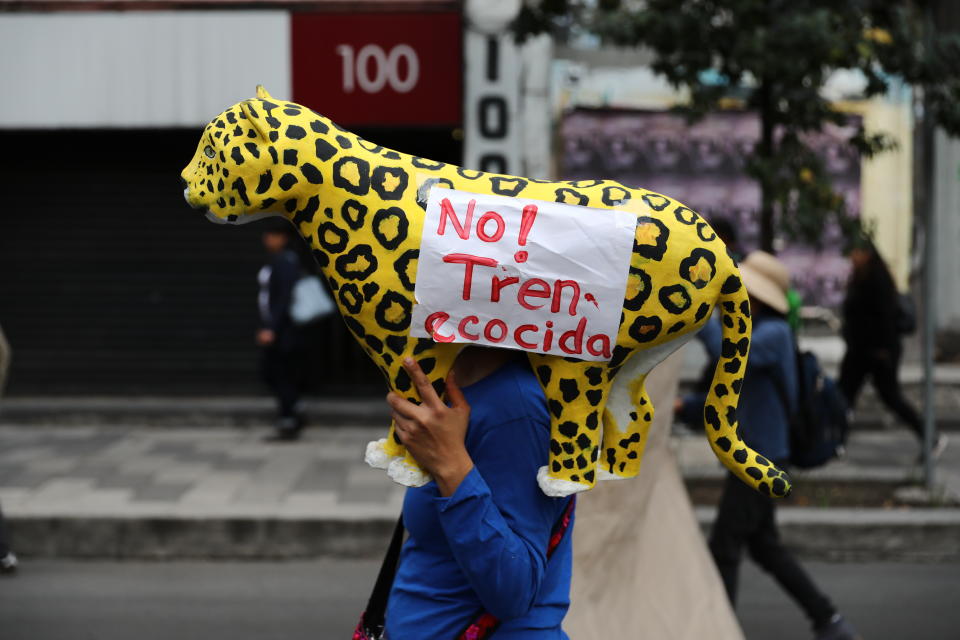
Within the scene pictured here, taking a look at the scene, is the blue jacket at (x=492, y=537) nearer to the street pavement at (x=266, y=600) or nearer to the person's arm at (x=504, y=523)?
the person's arm at (x=504, y=523)

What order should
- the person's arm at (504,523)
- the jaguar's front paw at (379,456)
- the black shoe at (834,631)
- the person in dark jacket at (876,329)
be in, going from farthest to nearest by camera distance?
the person in dark jacket at (876,329)
the black shoe at (834,631)
the jaguar's front paw at (379,456)
the person's arm at (504,523)

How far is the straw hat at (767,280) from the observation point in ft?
15.3

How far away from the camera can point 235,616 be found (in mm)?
5555

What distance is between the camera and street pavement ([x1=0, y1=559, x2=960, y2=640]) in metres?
5.37

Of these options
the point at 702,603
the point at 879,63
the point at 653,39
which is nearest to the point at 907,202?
the point at 879,63

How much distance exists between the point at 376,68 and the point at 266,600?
19.4 ft

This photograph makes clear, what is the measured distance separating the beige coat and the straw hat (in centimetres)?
99

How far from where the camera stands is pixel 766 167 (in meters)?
7.14

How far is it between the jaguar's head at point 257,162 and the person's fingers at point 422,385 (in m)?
0.36

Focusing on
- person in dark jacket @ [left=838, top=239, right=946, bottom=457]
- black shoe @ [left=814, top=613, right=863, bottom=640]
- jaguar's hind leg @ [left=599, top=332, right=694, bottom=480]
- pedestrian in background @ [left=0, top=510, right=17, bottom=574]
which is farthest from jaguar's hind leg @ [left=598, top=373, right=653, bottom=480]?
person in dark jacket @ [left=838, top=239, right=946, bottom=457]

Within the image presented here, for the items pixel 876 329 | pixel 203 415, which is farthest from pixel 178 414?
pixel 876 329

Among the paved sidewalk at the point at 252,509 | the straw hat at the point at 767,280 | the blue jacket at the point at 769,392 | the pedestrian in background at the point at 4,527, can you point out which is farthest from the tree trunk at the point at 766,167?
the pedestrian in background at the point at 4,527

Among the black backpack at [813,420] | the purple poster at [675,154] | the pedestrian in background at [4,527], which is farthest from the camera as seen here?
the purple poster at [675,154]

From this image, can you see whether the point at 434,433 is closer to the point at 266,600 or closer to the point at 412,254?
the point at 412,254
